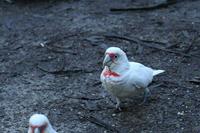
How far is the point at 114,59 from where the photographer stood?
545 cm

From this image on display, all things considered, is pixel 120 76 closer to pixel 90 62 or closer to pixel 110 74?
pixel 110 74

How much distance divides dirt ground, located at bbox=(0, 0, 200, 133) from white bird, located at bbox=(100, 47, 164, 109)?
0.30 m

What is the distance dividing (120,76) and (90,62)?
4.83 ft

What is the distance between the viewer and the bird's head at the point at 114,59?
5.41 meters

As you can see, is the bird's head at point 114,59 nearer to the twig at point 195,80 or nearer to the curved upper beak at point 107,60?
the curved upper beak at point 107,60

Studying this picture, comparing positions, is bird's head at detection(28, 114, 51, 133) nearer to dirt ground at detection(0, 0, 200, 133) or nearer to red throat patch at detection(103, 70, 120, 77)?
dirt ground at detection(0, 0, 200, 133)

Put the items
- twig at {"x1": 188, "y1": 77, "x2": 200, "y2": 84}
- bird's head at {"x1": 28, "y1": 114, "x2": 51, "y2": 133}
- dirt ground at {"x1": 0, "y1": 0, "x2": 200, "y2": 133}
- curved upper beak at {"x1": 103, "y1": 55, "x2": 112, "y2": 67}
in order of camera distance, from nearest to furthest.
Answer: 1. bird's head at {"x1": 28, "y1": 114, "x2": 51, "y2": 133}
2. curved upper beak at {"x1": 103, "y1": 55, "x2": 112, "y2": 67}
3. dirt ground at {"x1": 0, "y1": 0, "x2": 200, "y2": 133}
4. twig at {"x1": 188, "y1": 77, "x2": 200, "y2": 84}

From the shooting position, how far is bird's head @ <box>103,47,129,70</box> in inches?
213

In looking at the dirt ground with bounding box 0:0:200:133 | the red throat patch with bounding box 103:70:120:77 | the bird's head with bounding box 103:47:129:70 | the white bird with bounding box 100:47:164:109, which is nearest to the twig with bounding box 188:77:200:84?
the dirt ground with bounding box 0:0:200:133

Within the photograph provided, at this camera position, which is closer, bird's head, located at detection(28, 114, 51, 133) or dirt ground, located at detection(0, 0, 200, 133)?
bird's head, located at detection(28, 114, 51, 133)

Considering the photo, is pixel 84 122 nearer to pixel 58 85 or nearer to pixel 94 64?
pixel 58 85

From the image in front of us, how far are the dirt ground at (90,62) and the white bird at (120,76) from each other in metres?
0.30

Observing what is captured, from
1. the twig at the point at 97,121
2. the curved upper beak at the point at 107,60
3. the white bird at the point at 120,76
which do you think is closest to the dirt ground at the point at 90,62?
the twig at the point at 97,121

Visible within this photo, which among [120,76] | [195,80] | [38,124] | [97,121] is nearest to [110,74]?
[120,76]
